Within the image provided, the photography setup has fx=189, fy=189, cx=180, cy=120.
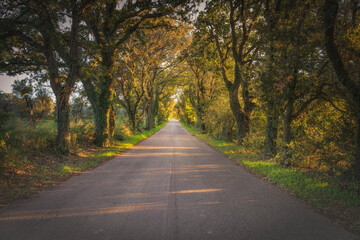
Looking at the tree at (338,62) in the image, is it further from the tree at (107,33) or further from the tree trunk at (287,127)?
the tree at (107,33)

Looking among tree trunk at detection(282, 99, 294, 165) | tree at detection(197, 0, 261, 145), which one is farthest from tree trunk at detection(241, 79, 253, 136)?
tree trunk at detection(282, 99, 294, 165)

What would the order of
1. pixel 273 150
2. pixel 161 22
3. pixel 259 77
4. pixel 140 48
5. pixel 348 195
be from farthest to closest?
pixel 140 48
pixel 161 22
pixel 273 150
pixel 259 77
pixel 348 195

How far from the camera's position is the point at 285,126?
27.8 feet

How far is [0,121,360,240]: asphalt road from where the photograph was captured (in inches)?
132

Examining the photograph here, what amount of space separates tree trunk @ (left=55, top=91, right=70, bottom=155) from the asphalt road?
3718 millimetres

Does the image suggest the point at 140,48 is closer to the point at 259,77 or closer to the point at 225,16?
the point at 225,16

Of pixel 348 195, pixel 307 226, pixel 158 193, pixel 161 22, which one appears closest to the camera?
pixel 307 226

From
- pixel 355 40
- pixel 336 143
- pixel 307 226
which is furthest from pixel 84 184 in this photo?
pixel 355 40

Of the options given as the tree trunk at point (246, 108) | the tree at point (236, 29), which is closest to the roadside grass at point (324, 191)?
the tree at point (236, 29)

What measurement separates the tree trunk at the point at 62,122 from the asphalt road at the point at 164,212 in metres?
3.72

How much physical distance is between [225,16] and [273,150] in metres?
9.24

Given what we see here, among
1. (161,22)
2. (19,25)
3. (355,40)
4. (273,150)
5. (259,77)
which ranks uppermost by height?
(161,22)

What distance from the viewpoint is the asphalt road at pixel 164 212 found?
3355mm

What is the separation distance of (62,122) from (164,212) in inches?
312
